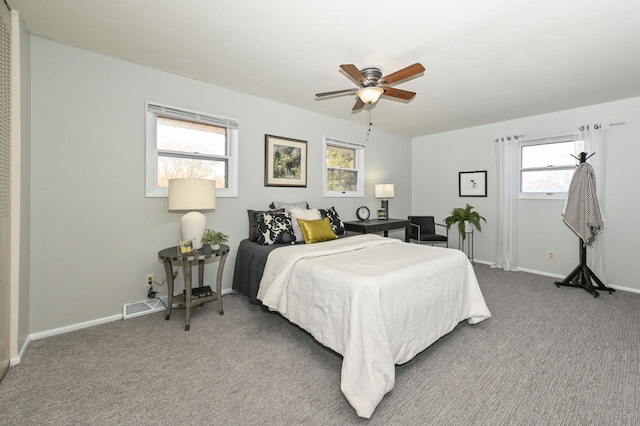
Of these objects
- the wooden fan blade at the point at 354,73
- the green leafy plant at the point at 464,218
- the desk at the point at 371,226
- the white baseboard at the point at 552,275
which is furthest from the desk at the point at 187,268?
the white baseboard at the point at 552,275

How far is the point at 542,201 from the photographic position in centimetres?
444

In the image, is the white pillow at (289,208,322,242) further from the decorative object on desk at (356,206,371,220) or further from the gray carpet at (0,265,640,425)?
the decorative object on desk at (356,206,371,220)

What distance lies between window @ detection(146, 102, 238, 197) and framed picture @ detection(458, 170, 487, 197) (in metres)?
4.15

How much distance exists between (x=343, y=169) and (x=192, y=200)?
2786 millimetres

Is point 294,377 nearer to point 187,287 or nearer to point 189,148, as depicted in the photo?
point 187,287

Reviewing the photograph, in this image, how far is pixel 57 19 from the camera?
213cm

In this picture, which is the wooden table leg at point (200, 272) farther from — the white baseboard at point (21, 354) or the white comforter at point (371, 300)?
the white baseboard at point (21, 354)

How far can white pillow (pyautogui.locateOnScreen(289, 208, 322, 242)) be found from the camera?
137 inches

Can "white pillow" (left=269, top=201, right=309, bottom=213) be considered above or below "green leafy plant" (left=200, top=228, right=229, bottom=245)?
above

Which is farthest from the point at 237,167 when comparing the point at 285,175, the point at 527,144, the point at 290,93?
the point at 527,144

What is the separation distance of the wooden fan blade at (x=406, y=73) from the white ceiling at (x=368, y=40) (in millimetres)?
279

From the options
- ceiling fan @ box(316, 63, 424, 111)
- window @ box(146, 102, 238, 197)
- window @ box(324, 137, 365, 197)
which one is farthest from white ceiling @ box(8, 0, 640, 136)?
window @ box(324, 137, 365, 197)

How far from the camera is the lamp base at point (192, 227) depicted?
279 cm

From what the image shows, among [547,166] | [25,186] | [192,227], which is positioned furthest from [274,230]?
[547,166]
